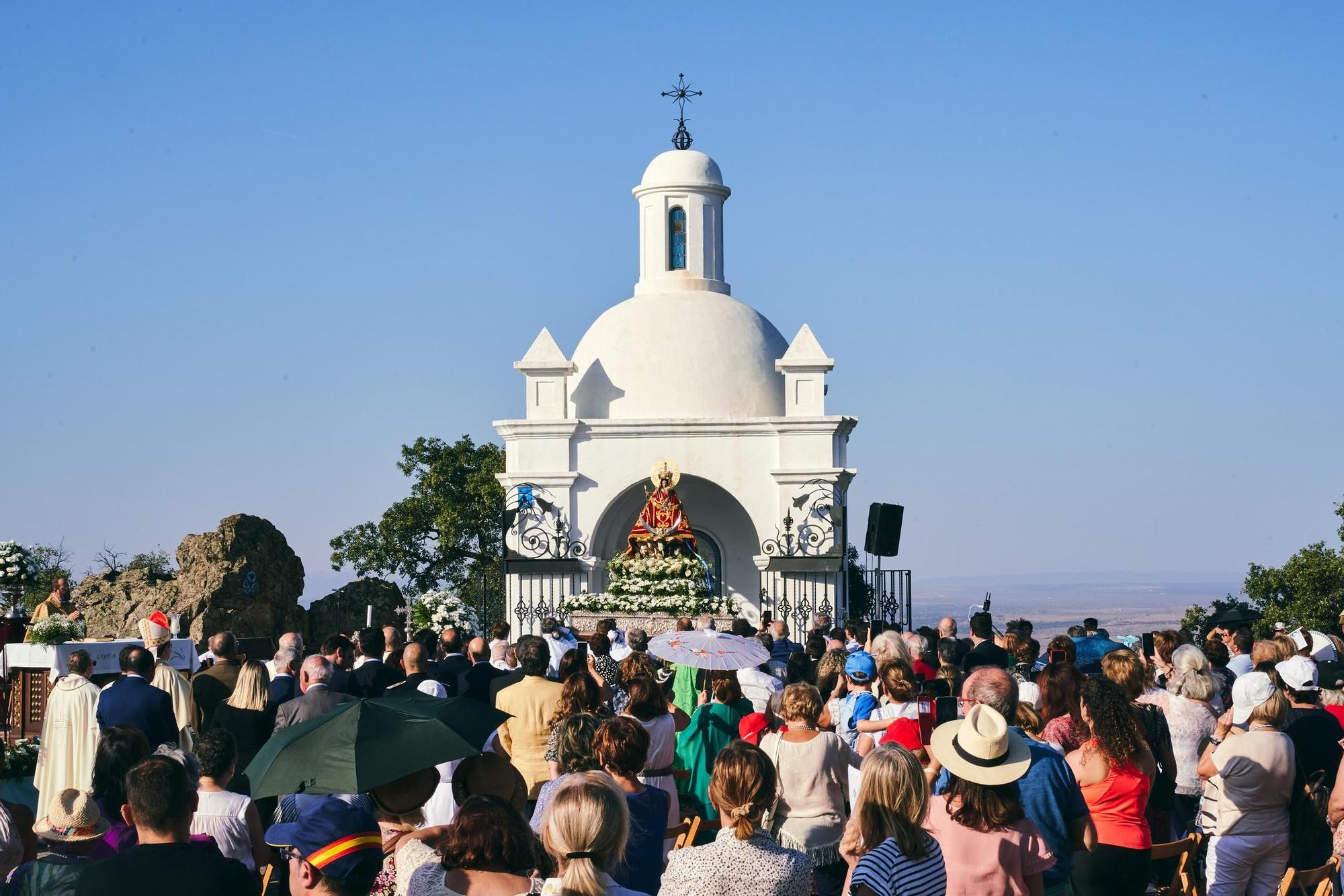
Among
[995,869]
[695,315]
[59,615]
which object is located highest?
[695,315]

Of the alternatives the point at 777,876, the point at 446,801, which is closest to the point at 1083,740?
the point at 777,876

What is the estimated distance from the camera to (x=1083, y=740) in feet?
24.4

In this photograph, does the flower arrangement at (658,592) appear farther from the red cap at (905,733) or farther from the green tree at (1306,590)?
the red cap at (905,733)

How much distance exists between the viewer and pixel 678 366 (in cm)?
2897

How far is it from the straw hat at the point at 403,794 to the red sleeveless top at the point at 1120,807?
9.75 feet

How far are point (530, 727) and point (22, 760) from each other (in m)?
6.74

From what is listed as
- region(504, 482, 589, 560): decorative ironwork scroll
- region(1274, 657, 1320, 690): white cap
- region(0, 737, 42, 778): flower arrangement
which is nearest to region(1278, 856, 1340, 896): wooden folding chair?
region(1274, 657, 1320, 690): white cap

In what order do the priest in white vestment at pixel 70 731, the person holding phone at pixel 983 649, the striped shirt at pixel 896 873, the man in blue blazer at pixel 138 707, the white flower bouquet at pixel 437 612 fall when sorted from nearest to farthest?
1. the striped shirt at pixel 896 873
2. the man in blue blazer at pixel 138 707
3. the priest in white vestment at pixel 70 731
4. the person holding phone at pixel 983 649
5. the white flower bouquet at pixel 437 612

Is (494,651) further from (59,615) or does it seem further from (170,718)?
(59,615)

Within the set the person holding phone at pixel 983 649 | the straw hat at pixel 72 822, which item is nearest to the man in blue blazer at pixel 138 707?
the straw hat at pixel 72 822

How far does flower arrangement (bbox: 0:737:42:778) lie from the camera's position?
44.7 feet

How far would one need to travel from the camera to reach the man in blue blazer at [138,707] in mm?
9859

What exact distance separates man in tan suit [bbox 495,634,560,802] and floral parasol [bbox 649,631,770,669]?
4.24 feet

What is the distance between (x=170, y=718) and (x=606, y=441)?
18.5 m
